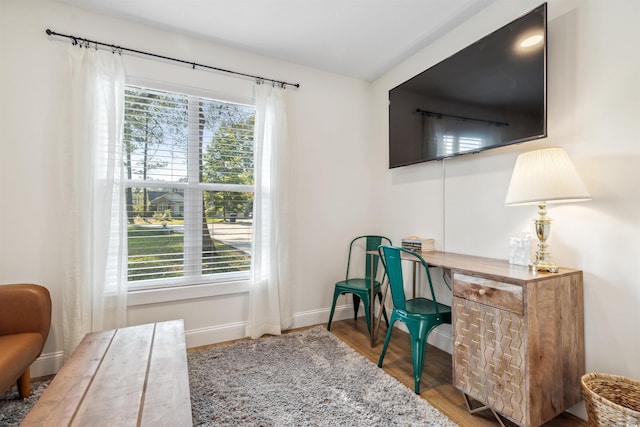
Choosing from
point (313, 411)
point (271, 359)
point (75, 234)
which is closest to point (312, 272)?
point (271, 359)

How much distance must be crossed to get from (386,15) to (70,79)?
2.36 meters

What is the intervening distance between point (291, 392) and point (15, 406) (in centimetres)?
158

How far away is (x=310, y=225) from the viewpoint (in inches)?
120

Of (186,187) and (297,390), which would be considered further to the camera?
(186,187)

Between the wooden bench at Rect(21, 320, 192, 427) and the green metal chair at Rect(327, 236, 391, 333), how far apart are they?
150cm

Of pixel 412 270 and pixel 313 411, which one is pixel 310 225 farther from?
pixel 313 411

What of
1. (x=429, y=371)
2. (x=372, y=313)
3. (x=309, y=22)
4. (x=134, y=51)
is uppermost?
(x=309, y=22)

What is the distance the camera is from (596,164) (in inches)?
62.9

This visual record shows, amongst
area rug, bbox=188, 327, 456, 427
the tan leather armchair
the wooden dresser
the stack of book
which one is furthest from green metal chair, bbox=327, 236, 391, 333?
the tan leather armchair

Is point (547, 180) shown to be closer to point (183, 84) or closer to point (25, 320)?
point (183, 84)

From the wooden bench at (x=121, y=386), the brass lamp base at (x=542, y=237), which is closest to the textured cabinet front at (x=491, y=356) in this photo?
the brass lamp base at (x=542, y=237)

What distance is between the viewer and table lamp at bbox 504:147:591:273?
1.50 meters

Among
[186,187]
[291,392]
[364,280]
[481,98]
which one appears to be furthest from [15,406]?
[481,98]

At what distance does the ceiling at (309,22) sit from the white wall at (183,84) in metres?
0.14
